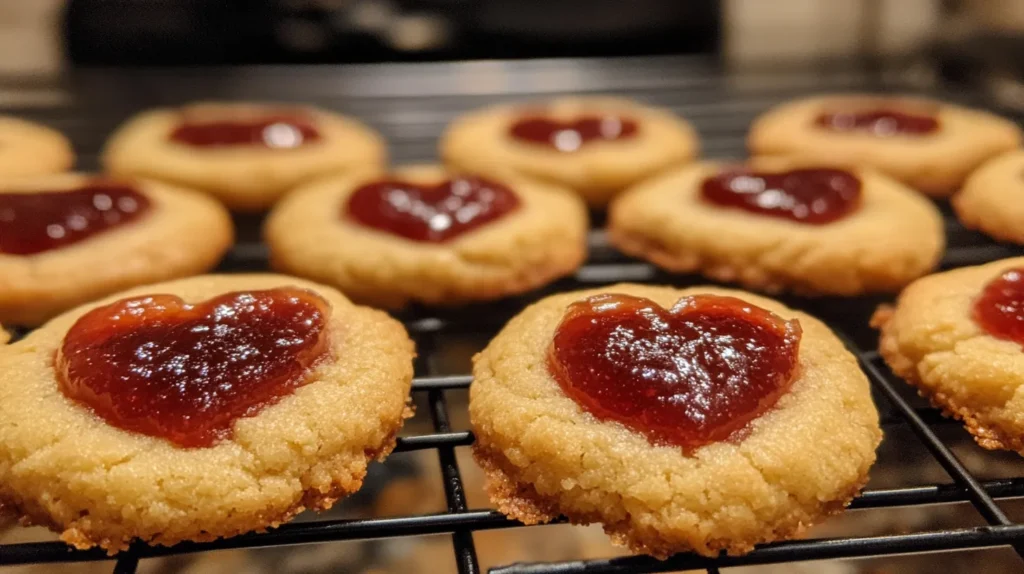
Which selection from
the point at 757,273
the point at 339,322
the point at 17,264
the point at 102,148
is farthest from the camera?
the point at 102,148

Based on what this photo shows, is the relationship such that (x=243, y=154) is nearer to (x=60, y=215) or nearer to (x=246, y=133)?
(x=246, y=133)

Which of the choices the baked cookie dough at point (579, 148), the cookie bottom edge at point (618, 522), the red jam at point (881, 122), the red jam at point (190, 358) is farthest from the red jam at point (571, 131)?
the cookie bottom edge at point (618, 522)

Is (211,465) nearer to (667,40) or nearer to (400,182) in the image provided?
(400,182)

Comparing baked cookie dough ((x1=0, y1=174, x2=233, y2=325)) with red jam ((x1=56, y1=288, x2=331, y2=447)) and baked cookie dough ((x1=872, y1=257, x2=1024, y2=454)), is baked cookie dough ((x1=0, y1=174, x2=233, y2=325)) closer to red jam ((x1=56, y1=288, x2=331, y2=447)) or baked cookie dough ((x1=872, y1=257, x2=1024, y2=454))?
red jam ((x1=56, y1=288, x2=331, y2=447))

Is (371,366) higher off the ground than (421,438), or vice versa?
(371,366)

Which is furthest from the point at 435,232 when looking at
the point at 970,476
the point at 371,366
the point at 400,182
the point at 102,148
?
the point at 102,148

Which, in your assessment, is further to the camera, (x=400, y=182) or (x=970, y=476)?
(x=400, y=182)

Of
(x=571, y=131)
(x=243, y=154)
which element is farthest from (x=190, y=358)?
(x=571, y=131)
